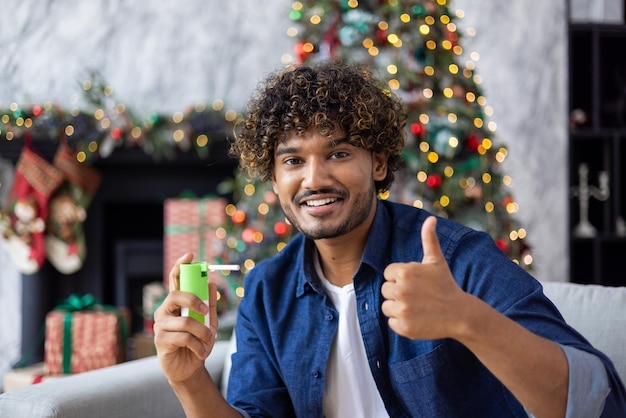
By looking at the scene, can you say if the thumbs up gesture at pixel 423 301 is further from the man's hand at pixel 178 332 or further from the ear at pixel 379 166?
the ear at pixel 379 166

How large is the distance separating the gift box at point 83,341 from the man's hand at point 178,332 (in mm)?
1605

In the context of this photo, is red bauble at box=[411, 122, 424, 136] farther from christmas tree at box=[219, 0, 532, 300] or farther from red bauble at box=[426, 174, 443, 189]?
red bauble at box=[426, 174, 443, 189]

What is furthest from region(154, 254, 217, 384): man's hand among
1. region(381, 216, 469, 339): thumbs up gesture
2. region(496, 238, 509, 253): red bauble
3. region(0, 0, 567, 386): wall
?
region(0, 0, 567, 386): wall

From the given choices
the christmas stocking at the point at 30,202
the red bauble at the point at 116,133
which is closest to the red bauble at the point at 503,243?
the red bauble at the point at 116,133

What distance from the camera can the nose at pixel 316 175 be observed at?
1.31m

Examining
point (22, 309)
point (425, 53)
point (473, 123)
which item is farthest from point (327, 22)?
point (22, 309)

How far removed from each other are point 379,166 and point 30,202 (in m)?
2.19

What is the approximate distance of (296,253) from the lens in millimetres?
1554

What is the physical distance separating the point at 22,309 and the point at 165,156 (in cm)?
101

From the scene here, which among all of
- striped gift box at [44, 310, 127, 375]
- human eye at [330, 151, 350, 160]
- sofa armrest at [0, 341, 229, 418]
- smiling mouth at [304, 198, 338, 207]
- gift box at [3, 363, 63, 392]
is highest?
human eye at [330, 151, 350, 160]

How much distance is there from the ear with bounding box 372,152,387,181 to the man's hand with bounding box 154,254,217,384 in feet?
1.47

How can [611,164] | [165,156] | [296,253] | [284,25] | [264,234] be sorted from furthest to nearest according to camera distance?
1. [611,164]
2. [284,25]
3. [165,156]
4. [264,234]
5. [296,253]

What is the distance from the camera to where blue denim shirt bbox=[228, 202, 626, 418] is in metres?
1.15

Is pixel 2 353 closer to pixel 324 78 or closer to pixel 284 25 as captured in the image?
pixel 284 25
